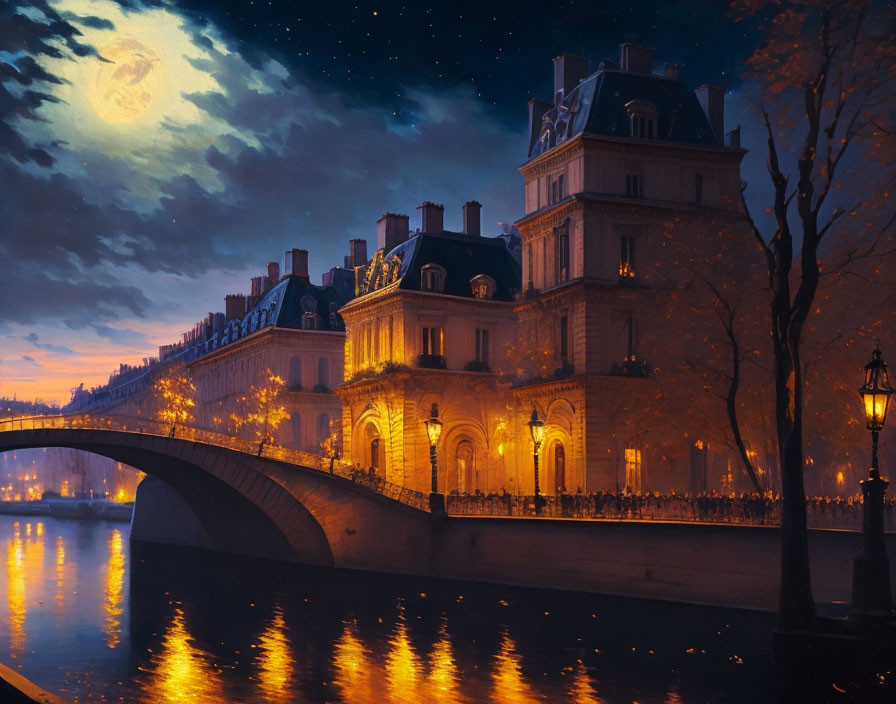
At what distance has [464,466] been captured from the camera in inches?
2564

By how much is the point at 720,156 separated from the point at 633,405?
14.3 metres

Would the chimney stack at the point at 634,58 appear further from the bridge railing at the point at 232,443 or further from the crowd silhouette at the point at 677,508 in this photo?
the bridge railing at the point at 232,443

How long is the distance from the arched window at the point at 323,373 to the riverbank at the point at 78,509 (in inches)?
983

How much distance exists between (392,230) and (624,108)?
21.5 m

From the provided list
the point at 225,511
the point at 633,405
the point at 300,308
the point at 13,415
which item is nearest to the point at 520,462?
the point at 633,405

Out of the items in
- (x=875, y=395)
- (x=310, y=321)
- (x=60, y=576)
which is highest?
(x=310, y=321)

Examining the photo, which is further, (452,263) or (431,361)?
(452,263)

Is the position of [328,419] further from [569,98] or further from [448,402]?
[569,98]

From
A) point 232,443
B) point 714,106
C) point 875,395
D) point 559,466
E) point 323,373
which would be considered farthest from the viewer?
point 323,373

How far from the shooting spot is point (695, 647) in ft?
102

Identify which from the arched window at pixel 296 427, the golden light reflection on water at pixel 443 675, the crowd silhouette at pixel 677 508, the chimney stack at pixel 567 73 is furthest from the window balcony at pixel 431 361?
the golden light reflection on water at pixel 443 675

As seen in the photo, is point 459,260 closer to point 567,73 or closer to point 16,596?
point 567,73

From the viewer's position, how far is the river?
89.1 feet

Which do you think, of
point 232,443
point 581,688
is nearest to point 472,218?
point 232,443
